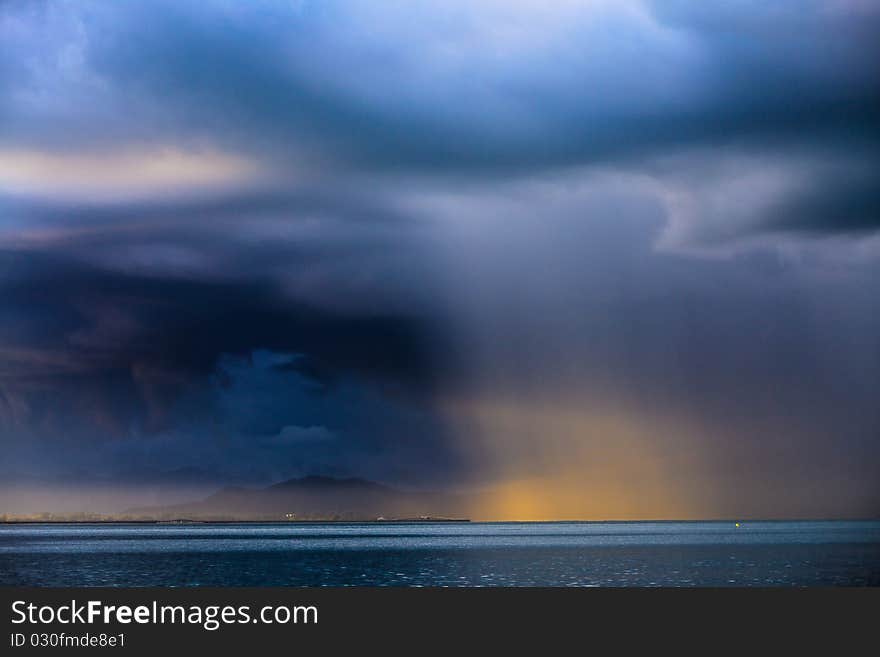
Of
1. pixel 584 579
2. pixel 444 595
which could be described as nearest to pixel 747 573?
pixel 584 579

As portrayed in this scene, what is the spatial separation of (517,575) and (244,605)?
68.5 m

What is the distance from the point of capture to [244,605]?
3396 inches

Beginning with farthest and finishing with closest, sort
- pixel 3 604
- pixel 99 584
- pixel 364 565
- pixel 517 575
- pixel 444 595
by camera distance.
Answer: pixel 364 565 → pixel 517 575 → pixel 99 584 → pixel 444 595 → pixel 3 604

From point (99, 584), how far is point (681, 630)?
8322 cm

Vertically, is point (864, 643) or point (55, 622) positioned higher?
point (55, 622)

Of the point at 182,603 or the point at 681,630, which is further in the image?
the point at 182,603

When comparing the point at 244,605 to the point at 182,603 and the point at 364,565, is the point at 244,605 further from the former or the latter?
the point at 364,565

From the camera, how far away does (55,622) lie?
77.8 meters

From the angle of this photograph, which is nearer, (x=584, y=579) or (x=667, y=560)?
(x=584, y=579)

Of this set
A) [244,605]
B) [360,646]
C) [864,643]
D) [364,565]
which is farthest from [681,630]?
[364,565]

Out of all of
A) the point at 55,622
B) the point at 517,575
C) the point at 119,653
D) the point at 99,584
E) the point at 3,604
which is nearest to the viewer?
the point at 119,653

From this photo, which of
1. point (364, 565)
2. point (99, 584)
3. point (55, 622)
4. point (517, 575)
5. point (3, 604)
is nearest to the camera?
point (55, 622)

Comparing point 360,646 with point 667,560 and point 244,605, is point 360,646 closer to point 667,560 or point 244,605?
point 244,605

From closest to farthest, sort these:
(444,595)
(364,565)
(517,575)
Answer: (444,595) → (517,575) → (364,565)
